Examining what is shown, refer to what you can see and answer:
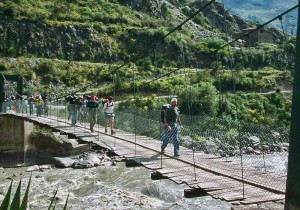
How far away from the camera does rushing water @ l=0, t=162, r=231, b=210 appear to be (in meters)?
9.66

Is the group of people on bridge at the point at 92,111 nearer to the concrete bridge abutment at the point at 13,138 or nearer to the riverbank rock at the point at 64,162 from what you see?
the concrete bridge abutment at the point at 13,138

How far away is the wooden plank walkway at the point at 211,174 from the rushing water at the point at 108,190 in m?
1.12

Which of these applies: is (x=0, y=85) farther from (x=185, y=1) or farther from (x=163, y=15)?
(x=185, y=1)

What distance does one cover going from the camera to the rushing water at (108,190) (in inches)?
380

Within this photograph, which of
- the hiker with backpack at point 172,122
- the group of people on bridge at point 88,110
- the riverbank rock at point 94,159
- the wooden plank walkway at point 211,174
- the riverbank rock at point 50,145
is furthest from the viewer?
the riverbank rock at point 50,145

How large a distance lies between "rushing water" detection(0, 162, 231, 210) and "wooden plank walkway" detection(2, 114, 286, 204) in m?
1.12

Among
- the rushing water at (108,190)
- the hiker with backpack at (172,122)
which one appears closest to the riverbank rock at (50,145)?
the rushing water at (108,190)

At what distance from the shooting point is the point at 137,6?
6806 cm

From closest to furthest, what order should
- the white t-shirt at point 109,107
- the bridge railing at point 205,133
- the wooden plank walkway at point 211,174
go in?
the wooden plank walkway at point 211,174 → the bridge railing at point 205,133 → the white t-shirt at point 109,107

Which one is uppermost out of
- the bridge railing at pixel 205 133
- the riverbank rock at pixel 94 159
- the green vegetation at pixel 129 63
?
the green vegetation at pixel 129 63

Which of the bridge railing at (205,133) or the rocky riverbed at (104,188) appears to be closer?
the rocky riverbed at (104,188)

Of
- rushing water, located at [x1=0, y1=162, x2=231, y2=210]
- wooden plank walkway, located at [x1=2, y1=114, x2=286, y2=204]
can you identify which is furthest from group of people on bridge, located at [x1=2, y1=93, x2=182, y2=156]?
rushing water, located at [x1=0, y1=162, x2=231, y2=210]

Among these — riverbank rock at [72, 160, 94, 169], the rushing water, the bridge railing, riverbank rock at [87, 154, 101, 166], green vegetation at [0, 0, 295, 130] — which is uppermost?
green vegetation at [0, 0, 295, 130]

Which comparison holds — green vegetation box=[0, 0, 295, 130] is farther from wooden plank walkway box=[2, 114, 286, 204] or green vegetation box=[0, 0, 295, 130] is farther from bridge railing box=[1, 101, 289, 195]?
wooden plank walkway box=[2, 114, 286, 204]
